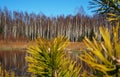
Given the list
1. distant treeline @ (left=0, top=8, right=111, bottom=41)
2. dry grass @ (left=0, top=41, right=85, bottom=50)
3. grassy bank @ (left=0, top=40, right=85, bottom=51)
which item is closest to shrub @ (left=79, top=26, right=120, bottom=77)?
grassy bank @ (left=0, top=40, right=85, bottom=51)

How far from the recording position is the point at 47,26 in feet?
219

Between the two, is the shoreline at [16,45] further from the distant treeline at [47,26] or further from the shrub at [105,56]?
the shrub at [105,56]

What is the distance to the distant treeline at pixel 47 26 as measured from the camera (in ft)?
212

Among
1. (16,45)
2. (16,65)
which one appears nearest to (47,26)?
(16,45)

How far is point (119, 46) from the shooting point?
790 mm

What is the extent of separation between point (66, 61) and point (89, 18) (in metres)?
68.5

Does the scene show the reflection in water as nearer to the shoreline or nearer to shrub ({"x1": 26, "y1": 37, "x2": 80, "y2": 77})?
shrub ({"x1": 26, "y1": 37, "x2": 80, "y2": 77})

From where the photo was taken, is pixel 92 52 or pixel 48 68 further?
pixel 48 68

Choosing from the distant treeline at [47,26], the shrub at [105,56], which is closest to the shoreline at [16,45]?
the distant treeline at [47,26]

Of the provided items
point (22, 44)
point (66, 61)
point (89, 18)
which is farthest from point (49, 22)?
point (66, 61)

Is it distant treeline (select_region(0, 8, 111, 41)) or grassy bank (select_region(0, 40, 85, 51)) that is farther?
distant treeline (select_region(0, 8, 111, 41))

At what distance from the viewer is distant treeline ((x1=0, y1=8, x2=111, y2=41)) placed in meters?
64.6

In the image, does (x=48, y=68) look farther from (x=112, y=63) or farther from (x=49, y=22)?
(x=49, y=22)

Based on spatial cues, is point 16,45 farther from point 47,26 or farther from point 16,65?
point 16,65
